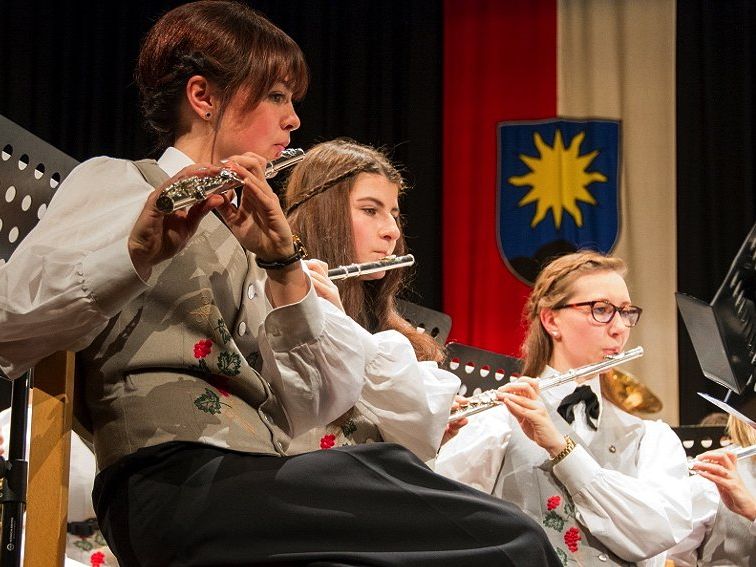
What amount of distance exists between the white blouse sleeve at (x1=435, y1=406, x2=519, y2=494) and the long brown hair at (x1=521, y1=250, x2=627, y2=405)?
13.3 inches

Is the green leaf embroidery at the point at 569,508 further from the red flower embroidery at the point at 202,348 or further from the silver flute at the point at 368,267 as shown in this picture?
the red flower embroidery at the point at 202,348

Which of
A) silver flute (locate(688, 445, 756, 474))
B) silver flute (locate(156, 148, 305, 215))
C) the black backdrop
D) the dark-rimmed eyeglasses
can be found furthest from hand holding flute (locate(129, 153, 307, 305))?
the black backdrop

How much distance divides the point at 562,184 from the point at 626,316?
1.79 metres

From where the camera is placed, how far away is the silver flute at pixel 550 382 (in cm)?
234

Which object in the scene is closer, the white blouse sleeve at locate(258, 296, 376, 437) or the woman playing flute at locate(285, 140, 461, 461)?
the white blouse sleeve at locate(258, 296, 376, 437)

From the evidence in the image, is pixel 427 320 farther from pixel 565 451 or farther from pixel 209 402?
pixel 209 402

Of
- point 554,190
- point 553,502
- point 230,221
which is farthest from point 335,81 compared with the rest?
point 230,221

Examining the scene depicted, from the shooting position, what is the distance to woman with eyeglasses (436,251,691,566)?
244 centimetres

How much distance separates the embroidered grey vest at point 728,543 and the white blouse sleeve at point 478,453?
78 cm

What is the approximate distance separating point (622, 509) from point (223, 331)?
1330 millimetres

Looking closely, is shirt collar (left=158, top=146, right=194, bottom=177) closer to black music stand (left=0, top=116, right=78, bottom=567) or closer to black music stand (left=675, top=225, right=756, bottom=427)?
black music stand (left=0, top=116, right=78, bottom=567)

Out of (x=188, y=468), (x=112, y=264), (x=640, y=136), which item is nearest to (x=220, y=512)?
(x=188, y=468)

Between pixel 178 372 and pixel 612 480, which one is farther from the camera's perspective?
pixel 612 480

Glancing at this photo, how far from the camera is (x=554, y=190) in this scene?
4582 mm
